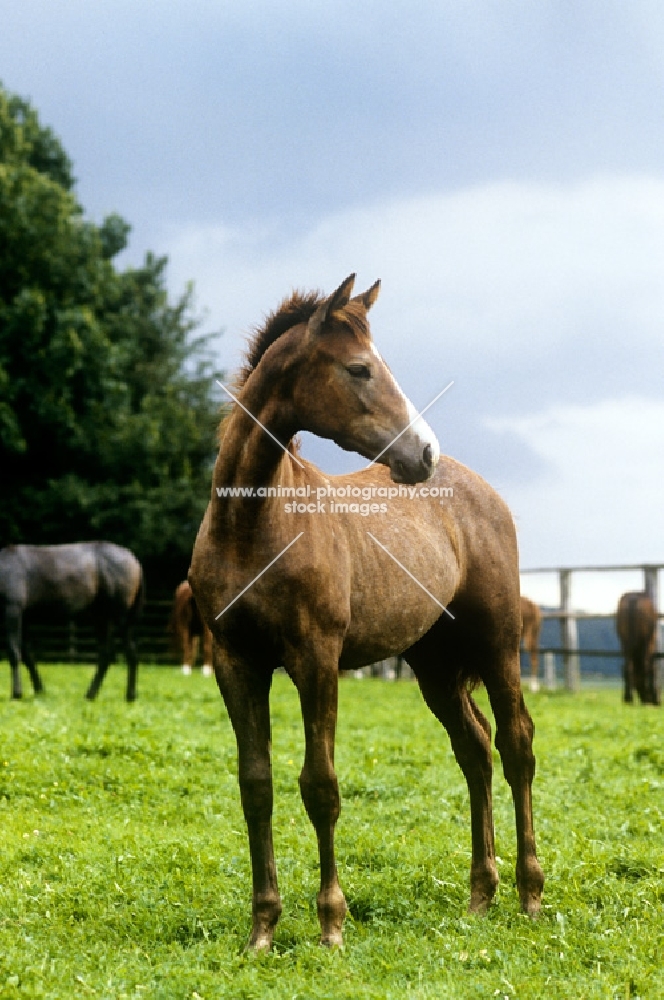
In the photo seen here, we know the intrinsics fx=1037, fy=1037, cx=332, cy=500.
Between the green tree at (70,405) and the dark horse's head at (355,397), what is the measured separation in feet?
61.2

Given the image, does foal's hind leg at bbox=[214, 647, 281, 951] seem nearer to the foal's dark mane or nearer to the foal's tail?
the foal's dark mane

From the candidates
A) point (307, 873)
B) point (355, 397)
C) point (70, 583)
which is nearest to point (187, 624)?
point (70, 583)

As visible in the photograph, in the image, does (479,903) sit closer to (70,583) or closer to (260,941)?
(260,941)

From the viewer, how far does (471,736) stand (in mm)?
5074

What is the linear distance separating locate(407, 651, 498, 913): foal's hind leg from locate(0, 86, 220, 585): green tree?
58.3 feet

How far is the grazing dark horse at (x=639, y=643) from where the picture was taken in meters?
15.1

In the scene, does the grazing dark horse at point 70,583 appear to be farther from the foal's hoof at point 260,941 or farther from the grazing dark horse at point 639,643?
the foal's hoof at point 260,941

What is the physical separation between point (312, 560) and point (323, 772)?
2.66ft

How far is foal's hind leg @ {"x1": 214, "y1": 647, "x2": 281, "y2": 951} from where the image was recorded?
414 cm

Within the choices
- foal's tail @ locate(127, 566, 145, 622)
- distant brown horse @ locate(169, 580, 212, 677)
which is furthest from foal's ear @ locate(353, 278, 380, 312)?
distant brown horse @ locate(169, 580, 212, 677)

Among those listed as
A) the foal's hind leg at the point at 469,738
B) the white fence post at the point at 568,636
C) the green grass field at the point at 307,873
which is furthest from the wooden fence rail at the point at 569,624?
the foal's hind leg at the point at 469,738

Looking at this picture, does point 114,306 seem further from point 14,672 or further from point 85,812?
point 85,812

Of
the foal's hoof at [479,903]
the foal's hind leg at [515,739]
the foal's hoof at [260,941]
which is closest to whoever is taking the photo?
the foal's hoof at [260,941]

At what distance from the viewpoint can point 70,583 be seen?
13.9 meters
